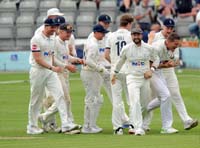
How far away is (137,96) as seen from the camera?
17891 millimetres

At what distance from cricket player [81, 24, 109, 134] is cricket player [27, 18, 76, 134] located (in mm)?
563

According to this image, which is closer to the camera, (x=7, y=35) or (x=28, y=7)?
(x=7, y=35)

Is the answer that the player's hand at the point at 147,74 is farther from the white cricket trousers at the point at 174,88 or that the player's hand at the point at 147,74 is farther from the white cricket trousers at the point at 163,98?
the white cricket trousers at the point at 174,88

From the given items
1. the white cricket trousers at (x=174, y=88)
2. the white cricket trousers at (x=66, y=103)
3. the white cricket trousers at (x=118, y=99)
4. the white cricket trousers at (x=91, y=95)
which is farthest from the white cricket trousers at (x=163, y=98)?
the white cricket trousers at (x=66, y=103)

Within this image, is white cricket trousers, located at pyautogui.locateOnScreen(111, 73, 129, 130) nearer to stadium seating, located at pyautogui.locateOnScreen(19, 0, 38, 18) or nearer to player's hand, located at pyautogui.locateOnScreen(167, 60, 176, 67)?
player's hand, located at pyautogui.locateOnScreen(167, 60, 176, 67)

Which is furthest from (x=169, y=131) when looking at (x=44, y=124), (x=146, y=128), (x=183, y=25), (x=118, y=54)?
(x=183, y=25)

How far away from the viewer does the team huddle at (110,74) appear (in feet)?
59.1

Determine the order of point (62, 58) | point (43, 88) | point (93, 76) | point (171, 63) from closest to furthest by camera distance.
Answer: point (43, 88), point (171, 63), point (93, 76), point (62, 58)

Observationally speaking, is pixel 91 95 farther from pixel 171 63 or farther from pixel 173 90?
pixel 171 63

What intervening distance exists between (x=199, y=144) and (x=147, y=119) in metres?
3.33

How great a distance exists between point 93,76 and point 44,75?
1081mm

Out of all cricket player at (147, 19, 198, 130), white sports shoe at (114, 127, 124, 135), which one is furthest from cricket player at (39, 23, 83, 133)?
cricket player at (147, 19, 198, 130)

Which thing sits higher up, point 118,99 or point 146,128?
point 118,99

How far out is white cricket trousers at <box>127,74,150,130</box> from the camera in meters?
17.8
